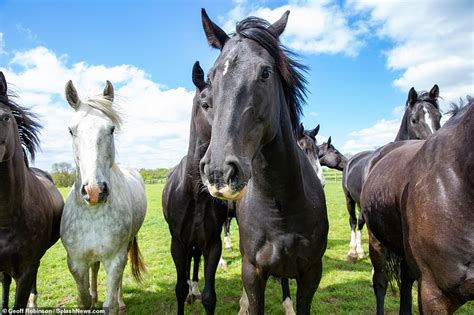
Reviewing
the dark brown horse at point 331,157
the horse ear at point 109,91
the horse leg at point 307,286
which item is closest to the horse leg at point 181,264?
the horse leg at point 307,286

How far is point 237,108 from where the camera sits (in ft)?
5.65

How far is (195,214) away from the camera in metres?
3.61

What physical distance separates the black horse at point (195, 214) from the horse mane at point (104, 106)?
820 millimetres

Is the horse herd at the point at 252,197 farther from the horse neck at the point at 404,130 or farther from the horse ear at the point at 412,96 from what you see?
the horse ear at the point at 412,96

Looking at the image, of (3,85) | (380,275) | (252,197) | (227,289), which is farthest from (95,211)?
(380,275)

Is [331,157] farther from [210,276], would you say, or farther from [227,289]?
[210,276]

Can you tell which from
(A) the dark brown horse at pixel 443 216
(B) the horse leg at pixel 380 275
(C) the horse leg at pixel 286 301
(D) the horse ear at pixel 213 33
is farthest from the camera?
(C) the horse leg at pixel 286 301

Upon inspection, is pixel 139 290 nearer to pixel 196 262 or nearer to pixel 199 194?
pixel 196 262

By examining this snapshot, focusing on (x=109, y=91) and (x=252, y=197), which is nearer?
(x=252, y=197)

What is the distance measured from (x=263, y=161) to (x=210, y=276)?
1920 millimetres

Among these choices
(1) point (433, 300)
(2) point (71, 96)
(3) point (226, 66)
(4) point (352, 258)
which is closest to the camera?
(3) point (226, 66)

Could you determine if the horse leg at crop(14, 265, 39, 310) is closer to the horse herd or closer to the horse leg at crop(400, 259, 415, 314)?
the horse herd

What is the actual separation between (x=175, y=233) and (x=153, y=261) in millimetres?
4343

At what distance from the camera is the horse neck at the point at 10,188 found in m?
2.93
